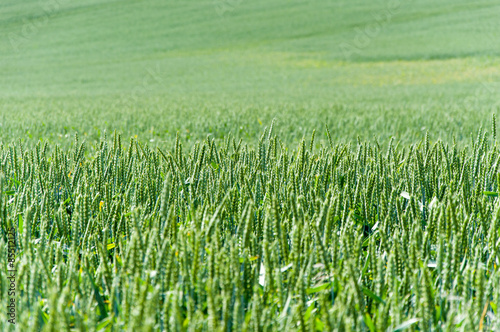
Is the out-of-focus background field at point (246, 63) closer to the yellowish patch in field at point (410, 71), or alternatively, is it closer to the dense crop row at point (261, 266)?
the yellowish patch in field at point (410, 71)

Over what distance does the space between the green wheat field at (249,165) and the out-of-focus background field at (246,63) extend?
12cm

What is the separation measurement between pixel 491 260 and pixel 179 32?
33.4 meters

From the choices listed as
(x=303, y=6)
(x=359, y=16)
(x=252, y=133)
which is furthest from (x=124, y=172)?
(x=303, y=6)

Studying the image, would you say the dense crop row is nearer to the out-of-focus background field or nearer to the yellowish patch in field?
the out-of-focus background field

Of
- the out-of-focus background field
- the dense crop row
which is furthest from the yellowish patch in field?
the dense crop row

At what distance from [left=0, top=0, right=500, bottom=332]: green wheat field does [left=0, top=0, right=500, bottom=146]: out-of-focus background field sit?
0.12m

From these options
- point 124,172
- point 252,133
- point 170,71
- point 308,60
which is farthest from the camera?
point 308,60

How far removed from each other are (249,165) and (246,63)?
22854 millimetres

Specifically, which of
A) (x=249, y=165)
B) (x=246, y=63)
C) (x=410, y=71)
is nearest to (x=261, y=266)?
(x=249, y=165)

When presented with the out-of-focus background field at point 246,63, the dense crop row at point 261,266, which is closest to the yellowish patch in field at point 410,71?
the out-of-focus background field at point 246,63

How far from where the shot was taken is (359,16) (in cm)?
3350

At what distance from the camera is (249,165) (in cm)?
221

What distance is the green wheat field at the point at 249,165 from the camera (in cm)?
97

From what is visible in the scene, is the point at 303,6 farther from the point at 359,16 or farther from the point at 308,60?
the point at 308,60
